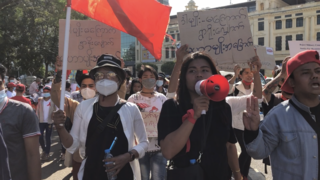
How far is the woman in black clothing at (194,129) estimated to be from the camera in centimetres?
196

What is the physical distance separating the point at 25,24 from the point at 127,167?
24723 millimetres

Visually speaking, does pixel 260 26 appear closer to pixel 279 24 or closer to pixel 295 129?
pixel 279 24

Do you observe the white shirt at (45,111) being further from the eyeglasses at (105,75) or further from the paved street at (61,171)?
the eyeglasses at (105,75)

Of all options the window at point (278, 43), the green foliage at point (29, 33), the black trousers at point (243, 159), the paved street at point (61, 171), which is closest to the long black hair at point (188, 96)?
the black trousers at point (243, 159)

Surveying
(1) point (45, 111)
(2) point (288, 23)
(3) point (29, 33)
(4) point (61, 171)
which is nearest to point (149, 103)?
(4) point (61, 171)

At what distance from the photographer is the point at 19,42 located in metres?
23.5

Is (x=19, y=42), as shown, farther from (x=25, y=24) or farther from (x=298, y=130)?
(x=298, y=130)

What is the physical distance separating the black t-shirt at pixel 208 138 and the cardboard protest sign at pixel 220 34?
3.79 ft

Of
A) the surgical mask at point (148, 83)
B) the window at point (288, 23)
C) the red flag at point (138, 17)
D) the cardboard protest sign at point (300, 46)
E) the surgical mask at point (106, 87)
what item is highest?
the window at point (288, 23)

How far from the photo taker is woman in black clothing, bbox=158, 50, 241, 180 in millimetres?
1958

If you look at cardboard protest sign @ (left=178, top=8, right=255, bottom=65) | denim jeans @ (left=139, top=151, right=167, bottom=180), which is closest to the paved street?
denim jeans @ (left=139, top=151, right=167, bottom=180)

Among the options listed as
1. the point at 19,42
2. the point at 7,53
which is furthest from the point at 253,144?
the point at 7,53

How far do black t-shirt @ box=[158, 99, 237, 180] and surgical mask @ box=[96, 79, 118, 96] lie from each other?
0.70m

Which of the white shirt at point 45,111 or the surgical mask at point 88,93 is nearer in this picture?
the surgical mask at point 88,93
